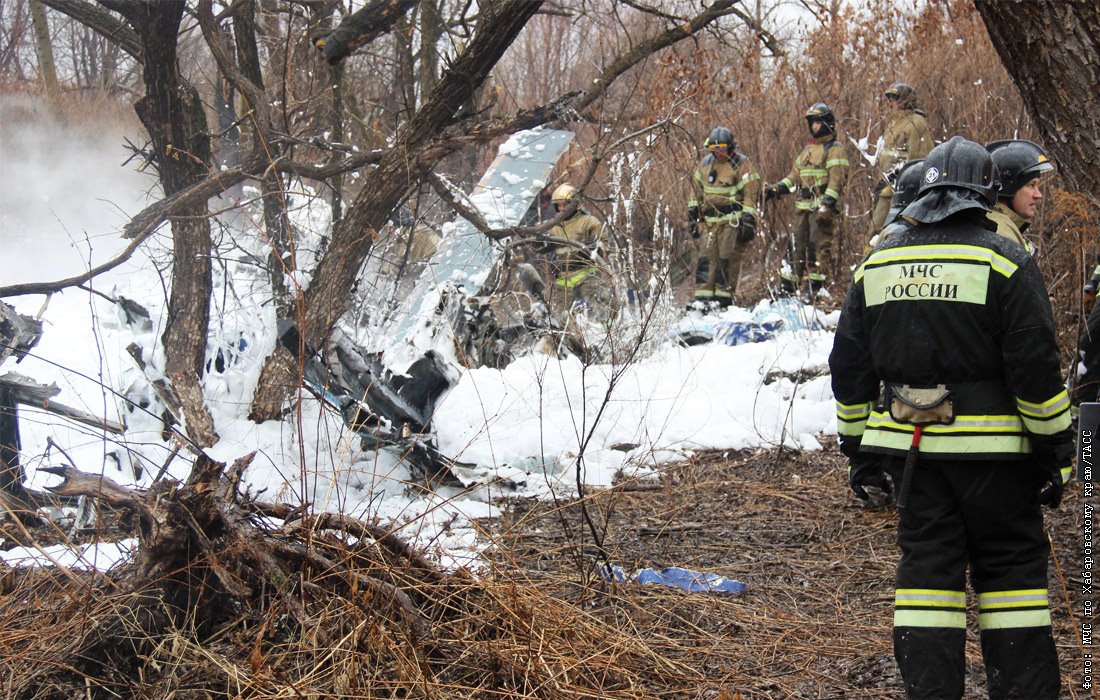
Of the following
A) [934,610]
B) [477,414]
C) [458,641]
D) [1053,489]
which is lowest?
[458,641]

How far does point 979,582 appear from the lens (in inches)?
106

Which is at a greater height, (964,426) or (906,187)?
(906,187)

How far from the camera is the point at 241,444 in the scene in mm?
5516

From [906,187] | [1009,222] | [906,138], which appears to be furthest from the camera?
[906,138]

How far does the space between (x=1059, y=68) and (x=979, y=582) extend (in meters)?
1.60

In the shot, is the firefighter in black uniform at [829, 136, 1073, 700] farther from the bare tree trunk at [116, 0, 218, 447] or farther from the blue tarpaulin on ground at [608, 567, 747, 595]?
the bare tree trunk at [116, 0, 218, 447]

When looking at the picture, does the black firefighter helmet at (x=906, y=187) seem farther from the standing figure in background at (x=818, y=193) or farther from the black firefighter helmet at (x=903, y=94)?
the black firefighter helmet at (x=903, y=94)

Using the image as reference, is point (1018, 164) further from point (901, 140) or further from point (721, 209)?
point (721, 209)

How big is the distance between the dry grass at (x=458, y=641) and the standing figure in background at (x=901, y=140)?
6.42 m

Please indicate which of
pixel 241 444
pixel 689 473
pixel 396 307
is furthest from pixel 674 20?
pixel 241 444

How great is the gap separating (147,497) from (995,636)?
7.99ft

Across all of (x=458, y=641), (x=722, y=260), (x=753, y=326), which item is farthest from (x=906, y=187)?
(x=722, y=260)

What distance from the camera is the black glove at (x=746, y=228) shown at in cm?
1027

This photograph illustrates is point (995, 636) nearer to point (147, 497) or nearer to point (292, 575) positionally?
point (292, 575)
